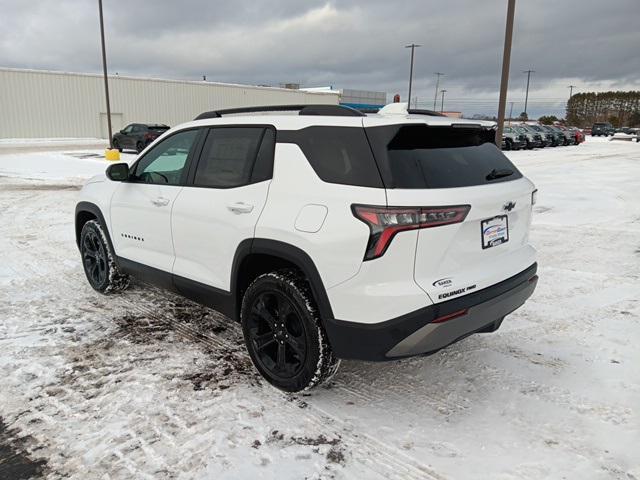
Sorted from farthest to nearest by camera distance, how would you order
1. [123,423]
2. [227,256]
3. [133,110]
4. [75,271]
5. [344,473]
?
1. [133,110]
2. [75,271]
3. [227,256]
4. [123,423]
5. [344,473]

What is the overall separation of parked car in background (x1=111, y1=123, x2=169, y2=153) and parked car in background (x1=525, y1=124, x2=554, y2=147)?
2261cm

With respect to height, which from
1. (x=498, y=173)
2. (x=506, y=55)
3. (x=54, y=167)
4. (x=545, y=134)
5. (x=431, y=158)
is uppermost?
(x=506, y=55)

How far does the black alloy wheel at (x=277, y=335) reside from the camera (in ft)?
10.4

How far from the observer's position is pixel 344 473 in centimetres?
254

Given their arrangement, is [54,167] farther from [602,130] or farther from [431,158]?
[602,130]

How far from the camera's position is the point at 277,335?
3.30 m

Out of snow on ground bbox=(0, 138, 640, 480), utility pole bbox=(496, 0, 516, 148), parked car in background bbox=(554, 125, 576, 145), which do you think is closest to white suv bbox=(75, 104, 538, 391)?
snow on ground bbox=(0, 138, 640, 480)

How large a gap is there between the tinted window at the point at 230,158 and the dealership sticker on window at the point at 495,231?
1382 mm

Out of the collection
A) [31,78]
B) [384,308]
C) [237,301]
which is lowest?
[237,301]

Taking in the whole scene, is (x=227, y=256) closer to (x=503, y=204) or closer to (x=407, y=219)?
(x=407, y=219)

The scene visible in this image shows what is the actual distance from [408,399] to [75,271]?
14.1 feet

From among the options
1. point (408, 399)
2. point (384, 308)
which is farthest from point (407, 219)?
point (408, 399)

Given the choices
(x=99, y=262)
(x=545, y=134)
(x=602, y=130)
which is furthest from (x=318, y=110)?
(x=602, y=130)

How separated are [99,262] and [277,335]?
2.63 m
